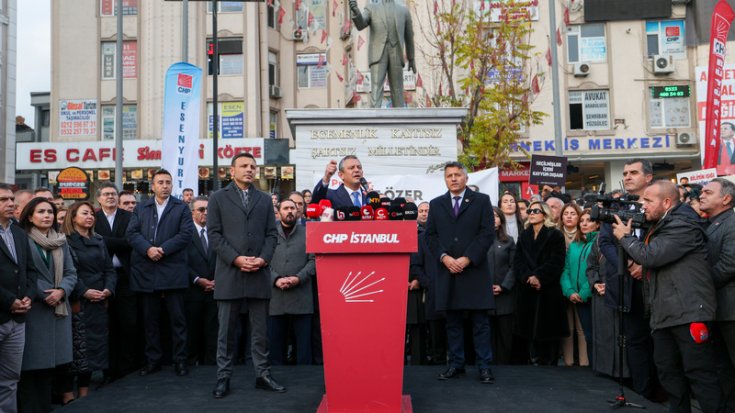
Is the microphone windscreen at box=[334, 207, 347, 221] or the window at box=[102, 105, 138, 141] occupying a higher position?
the window at box=[102, 105, 138, 141]

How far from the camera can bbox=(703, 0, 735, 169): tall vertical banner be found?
41.3 ft

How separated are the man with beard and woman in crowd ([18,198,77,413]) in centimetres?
210

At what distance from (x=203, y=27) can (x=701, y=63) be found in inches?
752

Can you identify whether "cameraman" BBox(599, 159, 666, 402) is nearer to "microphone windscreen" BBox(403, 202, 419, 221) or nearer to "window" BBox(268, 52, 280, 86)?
"microphone windscreen" BBox(403, 202, 419, 221)

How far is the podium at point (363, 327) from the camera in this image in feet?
14.8

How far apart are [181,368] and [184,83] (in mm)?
6071

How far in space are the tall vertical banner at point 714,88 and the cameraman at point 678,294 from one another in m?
8.97

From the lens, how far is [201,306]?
754 centimetres

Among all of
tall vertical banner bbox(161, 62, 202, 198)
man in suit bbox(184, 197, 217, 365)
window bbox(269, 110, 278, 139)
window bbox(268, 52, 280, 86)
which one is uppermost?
window bbox(268, 52, 280, 86)

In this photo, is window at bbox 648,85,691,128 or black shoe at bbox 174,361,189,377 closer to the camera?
black shoe at bbox 174,361,189,377

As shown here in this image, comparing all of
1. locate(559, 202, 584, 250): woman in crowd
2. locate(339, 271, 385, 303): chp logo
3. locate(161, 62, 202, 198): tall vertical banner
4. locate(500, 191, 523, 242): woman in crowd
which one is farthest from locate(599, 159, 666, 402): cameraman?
locate(161, 62, 202, 198): tall vertical banner

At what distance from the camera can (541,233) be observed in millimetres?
7137

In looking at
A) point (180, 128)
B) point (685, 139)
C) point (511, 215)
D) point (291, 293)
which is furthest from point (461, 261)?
point (685, 139)

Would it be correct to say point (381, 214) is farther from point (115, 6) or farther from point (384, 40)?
point (115, 6)
